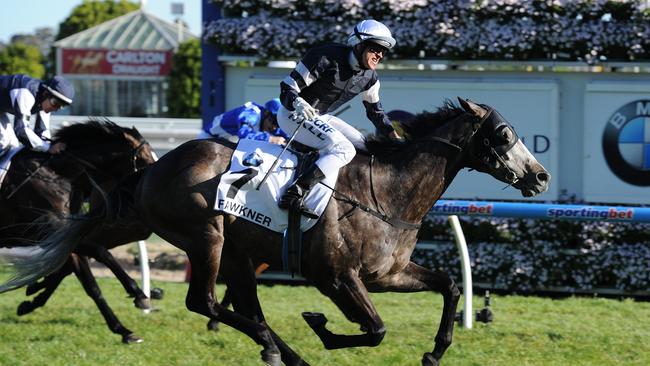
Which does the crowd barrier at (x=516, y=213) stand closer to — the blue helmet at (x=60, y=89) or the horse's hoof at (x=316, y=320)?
the horse's hoof at (x=316, y=320)

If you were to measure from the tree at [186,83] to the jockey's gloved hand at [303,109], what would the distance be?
27.8 metres

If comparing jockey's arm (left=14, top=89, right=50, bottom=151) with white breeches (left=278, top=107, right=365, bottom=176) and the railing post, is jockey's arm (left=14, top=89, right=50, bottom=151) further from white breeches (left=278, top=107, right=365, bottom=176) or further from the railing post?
the railing post

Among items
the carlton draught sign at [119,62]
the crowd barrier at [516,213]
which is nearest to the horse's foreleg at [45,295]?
the crowd barrier at [516,213]

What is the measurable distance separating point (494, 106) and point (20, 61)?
33.4 meters

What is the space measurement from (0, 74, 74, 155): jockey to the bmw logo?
4.86 meters

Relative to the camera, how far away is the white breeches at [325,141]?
6074 mm

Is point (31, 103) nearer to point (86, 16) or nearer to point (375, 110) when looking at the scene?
point (375, 110)

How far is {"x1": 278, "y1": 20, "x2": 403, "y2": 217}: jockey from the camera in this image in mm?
6031

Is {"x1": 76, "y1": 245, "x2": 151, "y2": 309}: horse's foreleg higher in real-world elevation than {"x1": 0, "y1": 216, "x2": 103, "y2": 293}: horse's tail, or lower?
lower

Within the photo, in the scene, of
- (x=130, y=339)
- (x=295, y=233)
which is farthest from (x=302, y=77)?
(x=130, y=339)

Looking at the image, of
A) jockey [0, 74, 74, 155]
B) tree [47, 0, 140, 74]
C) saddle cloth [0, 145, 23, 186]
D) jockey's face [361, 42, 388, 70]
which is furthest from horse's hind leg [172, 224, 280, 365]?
tree [47, 0, 140, 74]

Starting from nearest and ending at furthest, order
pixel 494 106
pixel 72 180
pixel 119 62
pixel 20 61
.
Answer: pixel 72 180 < pixel 494 106 < pixel 20 61 < pixel 119 62

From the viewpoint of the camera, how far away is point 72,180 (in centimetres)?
817

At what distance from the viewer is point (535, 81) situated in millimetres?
10023
